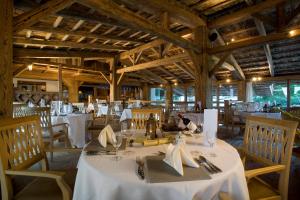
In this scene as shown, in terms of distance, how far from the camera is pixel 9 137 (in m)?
1.64

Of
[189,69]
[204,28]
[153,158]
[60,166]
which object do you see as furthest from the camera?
[189,69]

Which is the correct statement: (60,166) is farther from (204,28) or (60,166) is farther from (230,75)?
(230,75)

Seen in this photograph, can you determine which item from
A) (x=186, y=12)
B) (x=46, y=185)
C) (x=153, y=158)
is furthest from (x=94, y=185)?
(x=186, y=12)

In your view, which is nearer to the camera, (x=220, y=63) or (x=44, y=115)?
(x=44, y=115)

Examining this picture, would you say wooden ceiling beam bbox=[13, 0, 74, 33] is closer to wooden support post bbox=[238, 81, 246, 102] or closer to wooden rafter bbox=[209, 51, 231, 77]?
wooden rafter bbox=[209, 51, 231, 77]

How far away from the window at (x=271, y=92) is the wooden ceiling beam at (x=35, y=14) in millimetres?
9348

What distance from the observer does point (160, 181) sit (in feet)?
3.44

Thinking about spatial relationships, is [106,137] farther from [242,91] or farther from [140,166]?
[242,91]

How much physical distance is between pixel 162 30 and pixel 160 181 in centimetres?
380

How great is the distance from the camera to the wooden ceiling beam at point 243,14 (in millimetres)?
4417

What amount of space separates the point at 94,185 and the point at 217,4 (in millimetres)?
4935

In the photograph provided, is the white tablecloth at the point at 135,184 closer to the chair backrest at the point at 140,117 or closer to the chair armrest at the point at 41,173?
the chair armrest at the point at 41,173

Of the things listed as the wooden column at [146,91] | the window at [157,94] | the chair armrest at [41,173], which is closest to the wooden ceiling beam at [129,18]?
the chair armrest at [41,173]

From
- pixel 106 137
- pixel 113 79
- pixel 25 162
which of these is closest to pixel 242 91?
pixel 113 79
